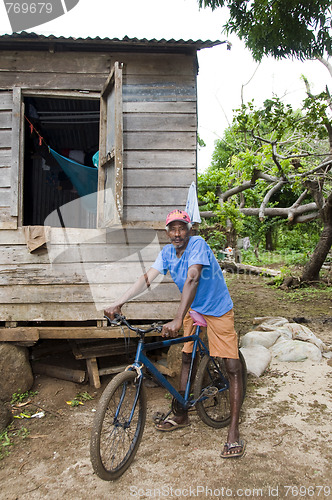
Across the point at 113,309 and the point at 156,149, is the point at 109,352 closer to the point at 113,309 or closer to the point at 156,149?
the point at 113,309

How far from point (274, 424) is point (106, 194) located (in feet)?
9.88

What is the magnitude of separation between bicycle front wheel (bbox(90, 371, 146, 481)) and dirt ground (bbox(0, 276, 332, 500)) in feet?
0.54

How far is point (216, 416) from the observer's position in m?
3.42

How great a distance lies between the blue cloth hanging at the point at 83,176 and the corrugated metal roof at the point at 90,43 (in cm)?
134

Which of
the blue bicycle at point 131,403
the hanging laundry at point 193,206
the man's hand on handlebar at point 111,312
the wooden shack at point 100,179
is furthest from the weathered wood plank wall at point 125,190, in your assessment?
the man's hand on handlebar at point 111,312

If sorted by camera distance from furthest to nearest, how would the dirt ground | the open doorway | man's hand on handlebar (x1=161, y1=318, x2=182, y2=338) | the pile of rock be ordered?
the open doorway < the pile of rock < the dirt ground < man's hand on handlebar (x1=161, y1=318, x2=182, y2=338)

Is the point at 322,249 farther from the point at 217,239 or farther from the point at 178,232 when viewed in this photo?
the point at 178,232

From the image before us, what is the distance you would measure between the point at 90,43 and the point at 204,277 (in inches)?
126

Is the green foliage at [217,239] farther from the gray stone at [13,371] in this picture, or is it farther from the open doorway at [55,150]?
the gray stone at [13,371]

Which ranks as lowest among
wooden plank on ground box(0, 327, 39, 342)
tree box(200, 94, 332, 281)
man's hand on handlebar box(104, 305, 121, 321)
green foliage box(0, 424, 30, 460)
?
green foliage box(0, 424, 30, 460)

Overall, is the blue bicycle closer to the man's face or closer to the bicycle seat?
the bicycle seat

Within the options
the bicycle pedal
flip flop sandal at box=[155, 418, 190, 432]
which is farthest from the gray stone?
the bicycle pedal

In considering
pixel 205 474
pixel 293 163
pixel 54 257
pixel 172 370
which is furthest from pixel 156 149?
pixel 293 163

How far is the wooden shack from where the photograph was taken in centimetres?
425
